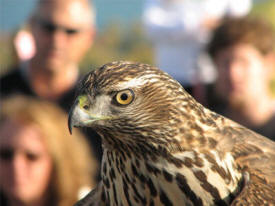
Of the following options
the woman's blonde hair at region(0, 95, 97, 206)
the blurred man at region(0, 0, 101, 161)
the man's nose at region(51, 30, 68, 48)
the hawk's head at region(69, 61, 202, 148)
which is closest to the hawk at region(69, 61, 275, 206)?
the hawk's head at region(69, 61, 202, 148)

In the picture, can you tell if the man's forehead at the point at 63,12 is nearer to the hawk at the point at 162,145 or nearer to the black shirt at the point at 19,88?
the black shirt at the point at 19,88

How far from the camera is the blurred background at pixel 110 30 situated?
7.54m

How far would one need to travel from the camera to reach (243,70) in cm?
468

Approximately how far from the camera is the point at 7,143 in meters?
4.23

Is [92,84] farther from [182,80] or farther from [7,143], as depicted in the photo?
[182,80]

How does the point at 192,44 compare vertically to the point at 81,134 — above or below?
above

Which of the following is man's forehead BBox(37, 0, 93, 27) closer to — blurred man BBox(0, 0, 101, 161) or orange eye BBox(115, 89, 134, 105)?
blurred man BBox(0, 0, 101, 161)

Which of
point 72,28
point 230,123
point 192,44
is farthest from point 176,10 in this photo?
point 230,123

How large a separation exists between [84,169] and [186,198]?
1646 mm

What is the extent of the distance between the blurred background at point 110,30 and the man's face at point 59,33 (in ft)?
2.27

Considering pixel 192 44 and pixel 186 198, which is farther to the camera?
pixel 192 44

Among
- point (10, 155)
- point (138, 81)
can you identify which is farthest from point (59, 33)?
point (138, 81)

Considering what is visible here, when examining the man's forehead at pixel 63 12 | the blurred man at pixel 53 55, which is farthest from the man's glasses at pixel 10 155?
the man's forehead at pixel 63 12

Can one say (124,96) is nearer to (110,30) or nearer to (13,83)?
(13,83)
